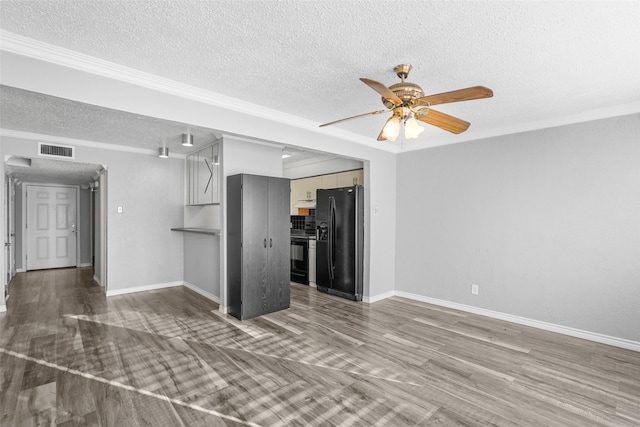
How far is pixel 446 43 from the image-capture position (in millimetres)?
2057

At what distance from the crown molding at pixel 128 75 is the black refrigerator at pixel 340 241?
1.52 metres

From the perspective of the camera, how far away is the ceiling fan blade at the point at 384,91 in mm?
1951

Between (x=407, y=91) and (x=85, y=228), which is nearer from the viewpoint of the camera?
(x=407, y=91)

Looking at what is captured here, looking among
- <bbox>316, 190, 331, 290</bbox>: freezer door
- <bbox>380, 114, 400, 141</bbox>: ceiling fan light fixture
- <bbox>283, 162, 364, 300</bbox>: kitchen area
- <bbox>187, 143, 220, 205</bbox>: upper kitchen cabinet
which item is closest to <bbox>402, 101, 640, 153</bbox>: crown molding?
<bbox>283, 162, 364, 300</bbox>: kitchen area

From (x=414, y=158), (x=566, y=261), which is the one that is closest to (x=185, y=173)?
(x=414, y=158)

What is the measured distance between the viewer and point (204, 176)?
5.00 metres

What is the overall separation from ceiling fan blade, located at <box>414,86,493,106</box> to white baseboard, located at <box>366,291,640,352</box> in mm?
2988

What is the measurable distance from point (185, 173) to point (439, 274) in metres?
4.61

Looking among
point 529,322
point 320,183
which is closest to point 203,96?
point 320,183

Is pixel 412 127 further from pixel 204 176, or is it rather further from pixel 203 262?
pixel 203 262

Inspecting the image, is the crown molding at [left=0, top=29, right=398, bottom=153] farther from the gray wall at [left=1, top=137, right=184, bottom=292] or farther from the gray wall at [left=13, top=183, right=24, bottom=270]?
the gray wall at [left=13, top=183, right=24, bottom=270]

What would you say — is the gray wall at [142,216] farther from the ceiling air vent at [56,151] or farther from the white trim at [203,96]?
the white trim at [203,96]

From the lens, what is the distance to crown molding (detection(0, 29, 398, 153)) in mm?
2004

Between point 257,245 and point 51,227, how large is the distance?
6669 millimetres
